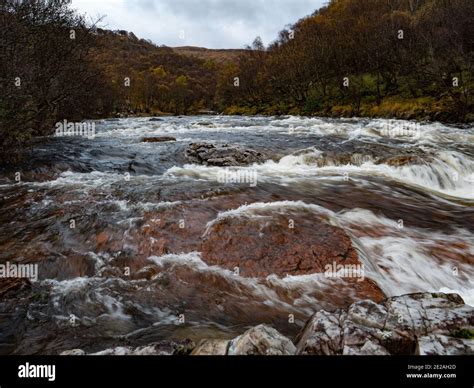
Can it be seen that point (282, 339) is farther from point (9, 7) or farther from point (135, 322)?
point (9, 7)

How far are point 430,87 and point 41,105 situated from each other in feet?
96.3

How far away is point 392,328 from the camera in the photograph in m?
3.40

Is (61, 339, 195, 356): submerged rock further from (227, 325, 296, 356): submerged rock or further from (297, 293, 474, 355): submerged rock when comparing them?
(297, 293, 474, 355): submerged rock

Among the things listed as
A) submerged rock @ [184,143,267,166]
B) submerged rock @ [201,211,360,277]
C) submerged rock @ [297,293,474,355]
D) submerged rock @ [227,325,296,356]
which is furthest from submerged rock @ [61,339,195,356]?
submerged rock @ [184,143,267,166]

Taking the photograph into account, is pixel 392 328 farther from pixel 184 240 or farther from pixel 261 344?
pixel 184 240

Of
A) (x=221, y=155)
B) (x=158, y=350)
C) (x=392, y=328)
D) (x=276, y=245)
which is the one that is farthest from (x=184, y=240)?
(x=221, y=155)

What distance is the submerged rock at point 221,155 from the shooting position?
44.1ft

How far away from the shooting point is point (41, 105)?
17.4 meters

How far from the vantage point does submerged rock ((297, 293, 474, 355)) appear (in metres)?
3.19

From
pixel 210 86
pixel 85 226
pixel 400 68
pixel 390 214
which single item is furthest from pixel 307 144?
pixel 210 86

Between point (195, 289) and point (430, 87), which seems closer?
point (195, 289)

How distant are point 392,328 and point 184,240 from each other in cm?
413

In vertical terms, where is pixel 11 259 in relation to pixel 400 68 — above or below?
below

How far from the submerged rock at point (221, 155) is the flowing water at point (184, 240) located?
23.9 inches
